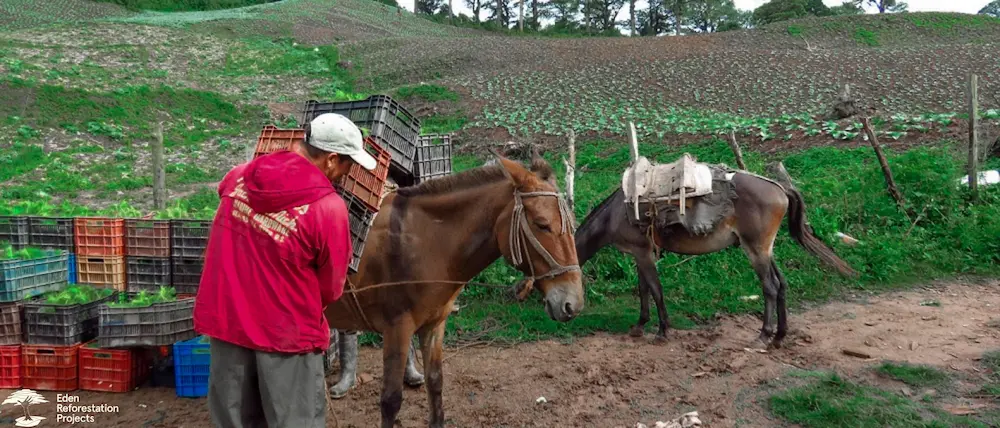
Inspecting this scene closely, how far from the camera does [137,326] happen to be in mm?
5168

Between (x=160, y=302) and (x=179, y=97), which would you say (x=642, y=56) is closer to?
(x=179, y=97)

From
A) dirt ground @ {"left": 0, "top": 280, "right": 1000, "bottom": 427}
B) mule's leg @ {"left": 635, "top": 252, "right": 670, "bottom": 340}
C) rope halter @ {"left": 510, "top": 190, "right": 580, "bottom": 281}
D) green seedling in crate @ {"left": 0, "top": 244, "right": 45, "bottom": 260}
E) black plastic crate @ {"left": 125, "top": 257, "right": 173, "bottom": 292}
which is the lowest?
dirt ground @ {"left": 0, "top": 280, "right": 1000, "bottom": 427}

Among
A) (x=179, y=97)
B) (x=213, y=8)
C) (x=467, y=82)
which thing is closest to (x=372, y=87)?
(x=467, y=82)

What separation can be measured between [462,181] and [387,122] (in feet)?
3.72

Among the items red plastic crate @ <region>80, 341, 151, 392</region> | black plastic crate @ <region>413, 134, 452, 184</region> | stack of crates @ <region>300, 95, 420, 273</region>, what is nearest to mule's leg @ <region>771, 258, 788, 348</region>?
black plastic crate @ <region>413, 134, 452, 184</region>

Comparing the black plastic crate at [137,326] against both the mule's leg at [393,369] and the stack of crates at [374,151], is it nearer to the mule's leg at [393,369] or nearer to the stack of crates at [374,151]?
the stack of crates at [374,151]

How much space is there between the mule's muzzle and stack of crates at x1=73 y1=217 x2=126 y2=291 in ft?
14.7

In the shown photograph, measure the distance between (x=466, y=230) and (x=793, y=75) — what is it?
2489 cm

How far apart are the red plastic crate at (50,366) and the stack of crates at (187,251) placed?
101cm

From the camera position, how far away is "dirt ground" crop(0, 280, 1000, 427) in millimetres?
4863

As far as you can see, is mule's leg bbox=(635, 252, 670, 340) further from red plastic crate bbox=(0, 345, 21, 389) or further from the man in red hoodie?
red plastic crate bbox=(0, 345, 21, 389)

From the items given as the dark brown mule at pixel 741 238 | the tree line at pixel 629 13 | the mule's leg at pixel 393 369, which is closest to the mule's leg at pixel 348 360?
the mule's leg at pixel 393 369

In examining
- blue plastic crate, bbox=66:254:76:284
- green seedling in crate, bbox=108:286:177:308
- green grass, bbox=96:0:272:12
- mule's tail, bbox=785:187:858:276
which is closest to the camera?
green seedling in crate, bbox=108:286:177:308

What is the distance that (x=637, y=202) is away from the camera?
6820mm
